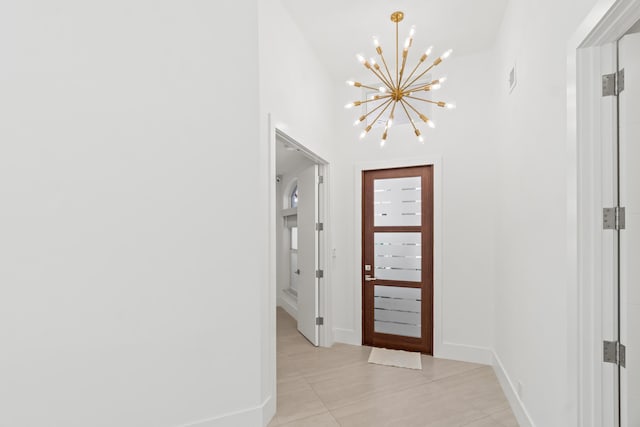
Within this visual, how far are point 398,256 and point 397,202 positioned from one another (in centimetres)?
63

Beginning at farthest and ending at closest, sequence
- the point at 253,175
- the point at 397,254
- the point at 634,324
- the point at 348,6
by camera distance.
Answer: the point at 397,254, the point at 348,6, the point at 253,175, the point at 634,324

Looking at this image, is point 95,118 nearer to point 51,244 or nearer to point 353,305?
point 51,244

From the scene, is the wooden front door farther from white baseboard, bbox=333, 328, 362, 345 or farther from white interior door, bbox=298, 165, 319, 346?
white interior door, bbox=298, 165, 319, 346

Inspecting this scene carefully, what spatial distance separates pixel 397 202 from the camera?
3924mm

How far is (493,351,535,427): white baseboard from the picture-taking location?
2.23m

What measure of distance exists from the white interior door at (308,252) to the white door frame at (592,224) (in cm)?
277

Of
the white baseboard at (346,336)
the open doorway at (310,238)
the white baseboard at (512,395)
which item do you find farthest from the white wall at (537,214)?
the open doorway at (310,238)

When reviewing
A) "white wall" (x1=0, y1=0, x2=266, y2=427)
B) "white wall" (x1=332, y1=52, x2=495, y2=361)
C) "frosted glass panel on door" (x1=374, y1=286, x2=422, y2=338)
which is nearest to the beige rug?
"frosted glass panel on door" (x1=374, y1=286, x2=422, y2=338)

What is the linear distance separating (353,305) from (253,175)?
7.78 feet

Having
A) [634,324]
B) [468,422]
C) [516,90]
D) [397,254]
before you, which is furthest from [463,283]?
[634,324]

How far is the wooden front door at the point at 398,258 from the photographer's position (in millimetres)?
3760

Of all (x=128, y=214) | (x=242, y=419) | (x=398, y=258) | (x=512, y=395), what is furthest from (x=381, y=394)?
(x=128, y=214)

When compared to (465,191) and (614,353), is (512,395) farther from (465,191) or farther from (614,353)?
(465,191)

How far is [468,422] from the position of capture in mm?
2406
